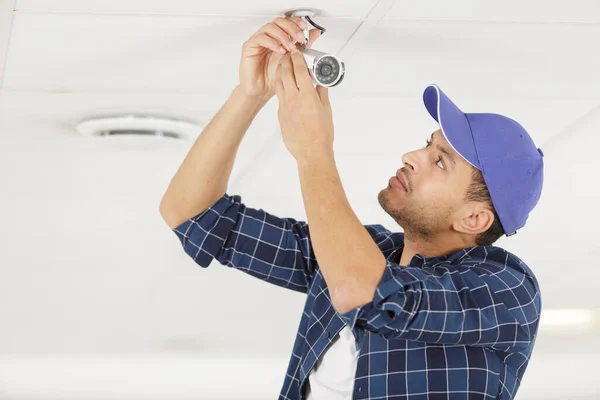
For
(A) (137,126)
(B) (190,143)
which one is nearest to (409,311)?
(A) (137,126)

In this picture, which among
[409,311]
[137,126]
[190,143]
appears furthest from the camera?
[190,143]

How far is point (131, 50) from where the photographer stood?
168 cm

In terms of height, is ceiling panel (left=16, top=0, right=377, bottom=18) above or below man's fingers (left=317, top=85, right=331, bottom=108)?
above

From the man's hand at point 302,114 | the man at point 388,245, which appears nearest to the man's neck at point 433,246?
the man at point 388,245

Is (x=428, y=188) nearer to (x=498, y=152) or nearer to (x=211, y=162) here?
(x=498, y=152)

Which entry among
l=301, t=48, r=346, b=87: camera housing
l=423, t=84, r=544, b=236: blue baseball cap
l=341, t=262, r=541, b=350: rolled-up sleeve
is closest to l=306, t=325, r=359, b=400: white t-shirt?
l=341, t=262, r=541, b=350: rolled-up sleeve

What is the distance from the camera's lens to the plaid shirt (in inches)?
51.7

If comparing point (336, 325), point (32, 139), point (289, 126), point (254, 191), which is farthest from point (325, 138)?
point (254, 191)

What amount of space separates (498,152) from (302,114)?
16.4 inches

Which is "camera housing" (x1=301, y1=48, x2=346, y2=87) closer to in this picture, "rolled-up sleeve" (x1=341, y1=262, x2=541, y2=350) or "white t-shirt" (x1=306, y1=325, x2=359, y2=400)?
"rolled-up sleeve" (x1=341, y1=262, x2=541, y2=350)

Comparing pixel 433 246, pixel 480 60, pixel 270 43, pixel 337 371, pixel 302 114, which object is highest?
pixel 480 60

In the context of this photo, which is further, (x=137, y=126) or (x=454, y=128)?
(x=137, y=126)

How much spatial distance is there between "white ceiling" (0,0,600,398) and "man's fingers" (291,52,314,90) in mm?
116

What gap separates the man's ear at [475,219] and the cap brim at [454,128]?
87 millimetres
